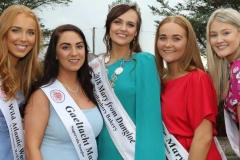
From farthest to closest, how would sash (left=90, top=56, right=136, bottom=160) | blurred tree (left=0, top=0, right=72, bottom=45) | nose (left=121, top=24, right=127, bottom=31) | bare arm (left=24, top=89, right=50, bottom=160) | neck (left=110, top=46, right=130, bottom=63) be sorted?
1. blurred tree (left=0, top=0, right=72, bottom=45)
2. neck (left=110, top=46, right=130, bottom=63)
3. nose (left=121, top=24, right=127, bottom=31)
4. sash (left=90, top=56, right=136, bottom=160)
5. bare arm (left=24, top=89, right=50, bottom=160)

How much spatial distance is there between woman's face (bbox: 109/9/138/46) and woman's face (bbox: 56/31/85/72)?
0.35m

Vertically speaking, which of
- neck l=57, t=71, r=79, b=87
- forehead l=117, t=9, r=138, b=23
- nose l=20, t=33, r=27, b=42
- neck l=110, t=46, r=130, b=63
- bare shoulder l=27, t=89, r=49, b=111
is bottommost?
bare shoulder l=27, t=89, r=49, b=111

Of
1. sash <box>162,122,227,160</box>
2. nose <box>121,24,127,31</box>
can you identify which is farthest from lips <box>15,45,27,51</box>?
sash <box>162,122,227,160</box>

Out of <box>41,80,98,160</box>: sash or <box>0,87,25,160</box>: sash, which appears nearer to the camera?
<box>41,80,98,160</box>: sash

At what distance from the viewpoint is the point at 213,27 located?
355 cm

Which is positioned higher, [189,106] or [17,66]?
[17,66]

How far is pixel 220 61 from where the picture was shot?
12.1 feet

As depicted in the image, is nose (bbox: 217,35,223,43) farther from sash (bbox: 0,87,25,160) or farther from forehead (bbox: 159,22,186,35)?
sash (bbox: 0,87,25,160)

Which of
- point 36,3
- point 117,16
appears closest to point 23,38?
point 117,16

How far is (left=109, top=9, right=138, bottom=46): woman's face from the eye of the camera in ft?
12.0

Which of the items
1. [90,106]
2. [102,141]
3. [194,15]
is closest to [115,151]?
[102,141]

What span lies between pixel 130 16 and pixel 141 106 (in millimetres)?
840

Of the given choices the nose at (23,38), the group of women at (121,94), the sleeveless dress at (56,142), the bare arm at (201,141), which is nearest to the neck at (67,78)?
the group of women at (121,94)

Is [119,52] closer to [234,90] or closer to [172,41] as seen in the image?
[172,41]
